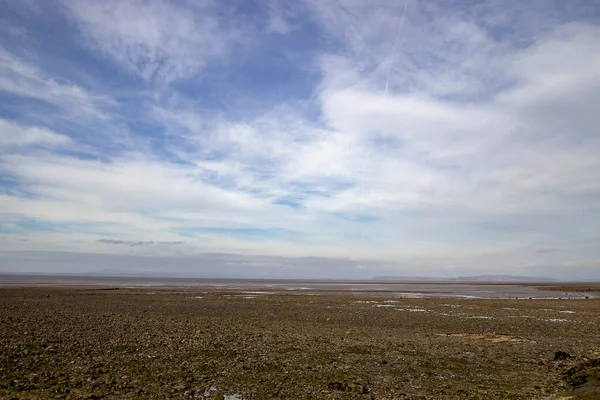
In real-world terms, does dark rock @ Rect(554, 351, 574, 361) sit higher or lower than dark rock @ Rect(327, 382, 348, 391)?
higher

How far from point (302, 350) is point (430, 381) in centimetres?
633

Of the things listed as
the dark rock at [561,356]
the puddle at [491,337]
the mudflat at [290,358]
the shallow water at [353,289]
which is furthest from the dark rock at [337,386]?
the shallow water at [353,289]

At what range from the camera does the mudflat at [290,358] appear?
12195mm

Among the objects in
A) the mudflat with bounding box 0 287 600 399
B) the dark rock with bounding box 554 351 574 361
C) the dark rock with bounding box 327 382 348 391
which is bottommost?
the dark rock with bounding box 327 382 348 391

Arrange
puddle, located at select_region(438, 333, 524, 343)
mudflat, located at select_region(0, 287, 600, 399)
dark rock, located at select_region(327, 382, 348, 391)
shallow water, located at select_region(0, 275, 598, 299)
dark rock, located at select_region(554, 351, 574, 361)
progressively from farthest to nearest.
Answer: shallow water, located at select_region(0, 275, 598, 299), puddle, located at select_region(438, 333, 524, 343), dark rock, located at select_region(554, 351, 574, 361), dark rock, located at select_region(327, 382, 348, 391), mudflat, located at select_region(0, 287, 600, 399)

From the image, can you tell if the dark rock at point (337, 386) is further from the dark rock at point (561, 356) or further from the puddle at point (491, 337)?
the puddle at point (491, 337)

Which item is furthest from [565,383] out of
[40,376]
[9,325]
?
[9,325]

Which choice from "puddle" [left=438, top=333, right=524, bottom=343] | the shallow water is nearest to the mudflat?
"puddle" [left=438, top=333, right=524, bottom=343]

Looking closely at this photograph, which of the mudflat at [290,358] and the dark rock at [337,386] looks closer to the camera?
the mudflat at [290,358]

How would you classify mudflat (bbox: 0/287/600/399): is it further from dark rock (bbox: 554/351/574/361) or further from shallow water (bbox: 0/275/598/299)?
shallow water (bbox: 0/275/598/299)

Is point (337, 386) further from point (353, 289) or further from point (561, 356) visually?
point (353, 289)

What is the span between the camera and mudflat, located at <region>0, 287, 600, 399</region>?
1220 centimetres

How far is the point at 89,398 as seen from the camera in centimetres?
1116

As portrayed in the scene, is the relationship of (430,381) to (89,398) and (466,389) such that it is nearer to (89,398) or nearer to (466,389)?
(466,389)
